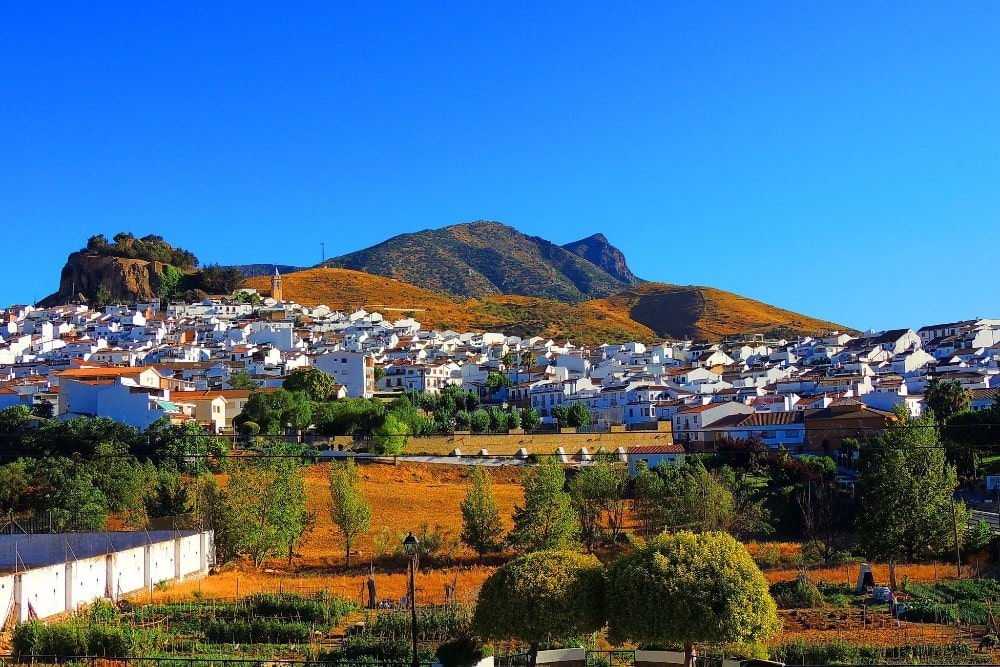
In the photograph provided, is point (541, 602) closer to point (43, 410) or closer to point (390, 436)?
Answer: point (390, 436)

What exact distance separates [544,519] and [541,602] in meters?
20.2

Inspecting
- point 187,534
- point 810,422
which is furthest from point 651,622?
point 810,422

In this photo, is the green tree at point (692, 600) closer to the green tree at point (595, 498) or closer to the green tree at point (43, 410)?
the green tree at point (595, 498)

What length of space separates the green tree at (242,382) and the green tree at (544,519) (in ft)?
122

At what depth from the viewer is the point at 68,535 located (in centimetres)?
3002

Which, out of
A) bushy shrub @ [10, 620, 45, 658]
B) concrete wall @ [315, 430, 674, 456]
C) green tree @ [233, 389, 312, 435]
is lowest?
bushy shrub @ [10, 620, 45, 658]

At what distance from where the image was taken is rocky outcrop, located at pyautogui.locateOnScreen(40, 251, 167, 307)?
11938cm

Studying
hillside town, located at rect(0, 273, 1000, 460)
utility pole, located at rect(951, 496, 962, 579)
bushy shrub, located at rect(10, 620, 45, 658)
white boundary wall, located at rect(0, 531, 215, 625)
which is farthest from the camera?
hillside town, located at rect(0, 273, 1000, 460)

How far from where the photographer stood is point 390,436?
176 feet

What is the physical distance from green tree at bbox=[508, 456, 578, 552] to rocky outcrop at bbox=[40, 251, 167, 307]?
92960 millimetres

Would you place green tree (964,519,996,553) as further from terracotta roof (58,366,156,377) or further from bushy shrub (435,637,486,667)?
terracotta roof (58,366,156,377)

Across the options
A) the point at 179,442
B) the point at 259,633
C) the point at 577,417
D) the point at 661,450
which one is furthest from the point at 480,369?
the point at 259,633

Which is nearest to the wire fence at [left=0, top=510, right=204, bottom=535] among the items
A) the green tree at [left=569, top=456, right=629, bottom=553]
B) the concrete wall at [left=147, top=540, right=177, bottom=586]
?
the concrete wall at [left=147, top=540, right=177, bottom=586]

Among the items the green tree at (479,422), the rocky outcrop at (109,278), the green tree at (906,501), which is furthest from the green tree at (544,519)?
the rocky outcrop at (109,278)
